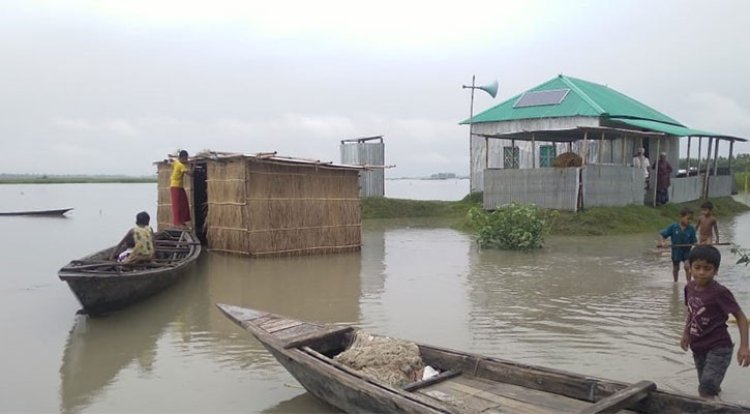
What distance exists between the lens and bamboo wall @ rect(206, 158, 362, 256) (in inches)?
461

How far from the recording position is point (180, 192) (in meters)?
12.7

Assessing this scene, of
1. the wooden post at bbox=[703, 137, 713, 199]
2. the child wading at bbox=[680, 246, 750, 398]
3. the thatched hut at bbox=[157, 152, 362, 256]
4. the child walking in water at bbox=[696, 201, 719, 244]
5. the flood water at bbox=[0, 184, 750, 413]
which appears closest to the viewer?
the child wading at bbox=[680, 246, 750, 398]

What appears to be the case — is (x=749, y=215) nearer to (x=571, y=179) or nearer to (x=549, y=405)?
(x=571, y=179)

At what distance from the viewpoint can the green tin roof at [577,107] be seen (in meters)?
19.2

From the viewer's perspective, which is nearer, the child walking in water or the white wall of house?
the child walking in water

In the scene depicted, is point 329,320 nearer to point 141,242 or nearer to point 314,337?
point 314,337

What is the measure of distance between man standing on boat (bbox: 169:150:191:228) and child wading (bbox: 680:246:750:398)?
10.3 meters

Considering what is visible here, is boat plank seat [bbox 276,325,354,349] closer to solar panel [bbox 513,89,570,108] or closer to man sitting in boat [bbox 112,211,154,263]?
man sitting in boat [bbox 112,211,154,263]

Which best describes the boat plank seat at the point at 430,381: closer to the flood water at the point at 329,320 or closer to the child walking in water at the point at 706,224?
the flood water at the point at 329,320

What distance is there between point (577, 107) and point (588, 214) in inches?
199

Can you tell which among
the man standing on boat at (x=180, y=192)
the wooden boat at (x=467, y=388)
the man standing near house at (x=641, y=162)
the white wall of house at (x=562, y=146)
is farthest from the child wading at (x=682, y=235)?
the white wall of house at (x=562, y=146)

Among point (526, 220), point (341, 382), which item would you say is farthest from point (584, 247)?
point (341, 382)

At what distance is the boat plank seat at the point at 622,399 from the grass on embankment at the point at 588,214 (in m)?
12.1

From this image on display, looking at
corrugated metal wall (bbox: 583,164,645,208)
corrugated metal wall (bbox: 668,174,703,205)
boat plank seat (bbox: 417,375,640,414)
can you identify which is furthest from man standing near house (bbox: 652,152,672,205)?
boat plank seat (bbox: 417,375,640,414)
